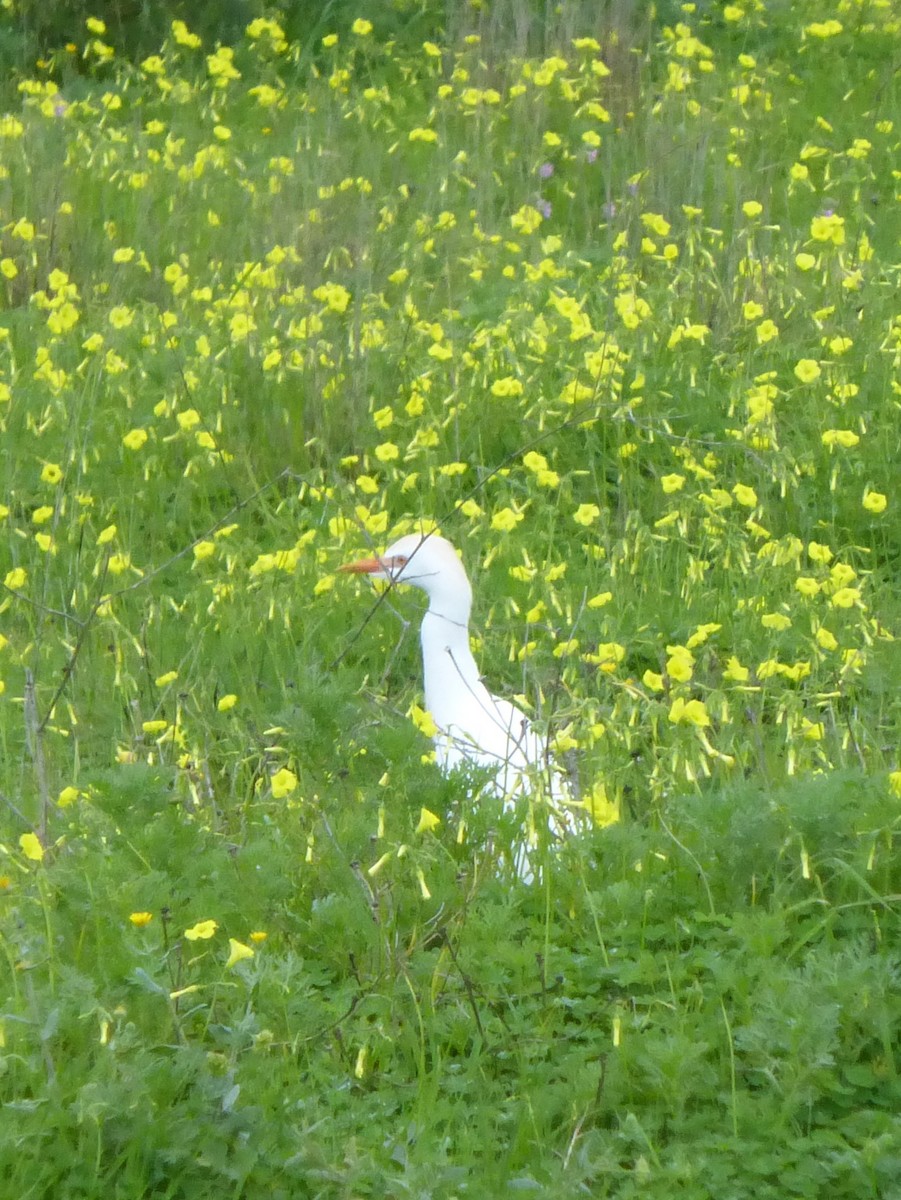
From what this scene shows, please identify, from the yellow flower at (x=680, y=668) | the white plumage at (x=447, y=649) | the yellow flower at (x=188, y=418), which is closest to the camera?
the yellow flower at (x=680, y=668)

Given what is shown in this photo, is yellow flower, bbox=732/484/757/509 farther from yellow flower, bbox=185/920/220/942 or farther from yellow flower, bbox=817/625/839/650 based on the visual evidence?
yellow flower, bbox=185/920/220/942

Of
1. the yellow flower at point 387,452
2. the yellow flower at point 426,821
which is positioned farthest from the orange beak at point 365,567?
the yellow flower at point 426,821

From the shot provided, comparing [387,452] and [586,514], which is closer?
[586,514]

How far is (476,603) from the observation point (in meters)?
4.49

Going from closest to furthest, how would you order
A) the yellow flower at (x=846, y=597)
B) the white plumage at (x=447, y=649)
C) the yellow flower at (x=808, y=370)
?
1. the white plumage at (x=447, y=649)
2. the yellow flower at (x=846, y=597)
3. the yellow flower at (x=808, y=370)

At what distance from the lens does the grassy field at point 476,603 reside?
2.36 meters

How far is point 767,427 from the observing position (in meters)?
4.80

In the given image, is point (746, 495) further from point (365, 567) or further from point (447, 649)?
point (447, 649)

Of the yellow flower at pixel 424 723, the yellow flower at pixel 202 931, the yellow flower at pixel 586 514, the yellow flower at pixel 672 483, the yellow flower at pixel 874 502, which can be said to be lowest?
the yellow flower at pixel 874 502

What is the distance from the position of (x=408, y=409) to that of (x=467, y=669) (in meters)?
1.40

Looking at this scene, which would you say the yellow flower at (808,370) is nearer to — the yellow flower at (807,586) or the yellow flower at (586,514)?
the yellow flower at (586,514)

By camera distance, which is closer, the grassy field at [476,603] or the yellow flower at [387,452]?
the grassy field at [476,603]

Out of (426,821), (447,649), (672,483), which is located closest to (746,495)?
(672,483)

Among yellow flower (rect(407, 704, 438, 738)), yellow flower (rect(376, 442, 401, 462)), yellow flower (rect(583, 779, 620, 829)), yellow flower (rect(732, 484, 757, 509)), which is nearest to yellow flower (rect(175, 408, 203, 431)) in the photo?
yellow flower (rect(376, 442, 401, 462))
